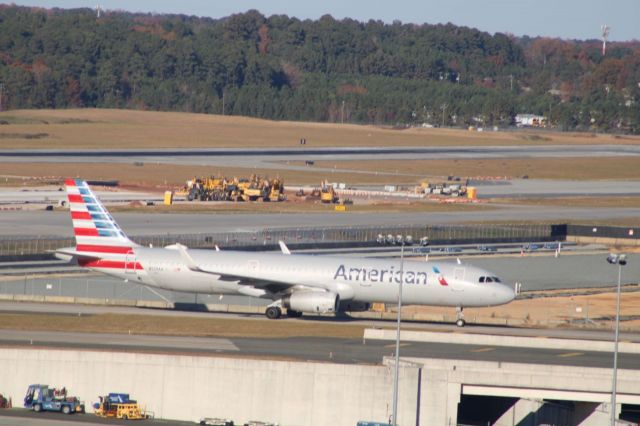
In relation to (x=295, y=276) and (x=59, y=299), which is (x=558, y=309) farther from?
(x=59, y=299)

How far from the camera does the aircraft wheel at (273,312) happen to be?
6581 centimetres

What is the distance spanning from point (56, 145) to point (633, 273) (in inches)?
4697

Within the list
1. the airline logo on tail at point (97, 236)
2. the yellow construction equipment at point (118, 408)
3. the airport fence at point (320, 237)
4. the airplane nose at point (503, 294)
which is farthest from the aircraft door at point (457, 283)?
the yellow construction equipment at point (118, 408)

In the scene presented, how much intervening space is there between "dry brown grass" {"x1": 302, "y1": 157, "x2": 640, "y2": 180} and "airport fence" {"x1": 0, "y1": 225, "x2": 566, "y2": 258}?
64.9 meters

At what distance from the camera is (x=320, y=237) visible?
97.1m

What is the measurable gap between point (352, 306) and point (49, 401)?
23700mm

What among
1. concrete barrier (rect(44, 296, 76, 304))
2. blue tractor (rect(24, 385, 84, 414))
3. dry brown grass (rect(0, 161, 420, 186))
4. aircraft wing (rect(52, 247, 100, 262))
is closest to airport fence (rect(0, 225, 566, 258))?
concrete barrier (rect(44, 296, 76, 304))

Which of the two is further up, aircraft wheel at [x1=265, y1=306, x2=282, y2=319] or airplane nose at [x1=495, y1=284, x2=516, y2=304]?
airplane nose at [x1=495, y1=284, x2=516, y2=304]

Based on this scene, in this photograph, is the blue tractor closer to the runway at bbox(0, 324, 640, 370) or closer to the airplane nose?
the runway at bbox(0, 324, 640, 370)

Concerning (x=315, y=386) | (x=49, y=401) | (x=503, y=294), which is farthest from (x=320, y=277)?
(x=49, y=401)

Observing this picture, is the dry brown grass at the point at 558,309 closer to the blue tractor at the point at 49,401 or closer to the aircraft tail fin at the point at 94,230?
the aircraft tail fin at the point at 94,230

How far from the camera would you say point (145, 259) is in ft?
221

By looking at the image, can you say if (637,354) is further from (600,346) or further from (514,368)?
(514,368)

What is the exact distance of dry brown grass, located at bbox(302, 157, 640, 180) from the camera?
6880 inches
